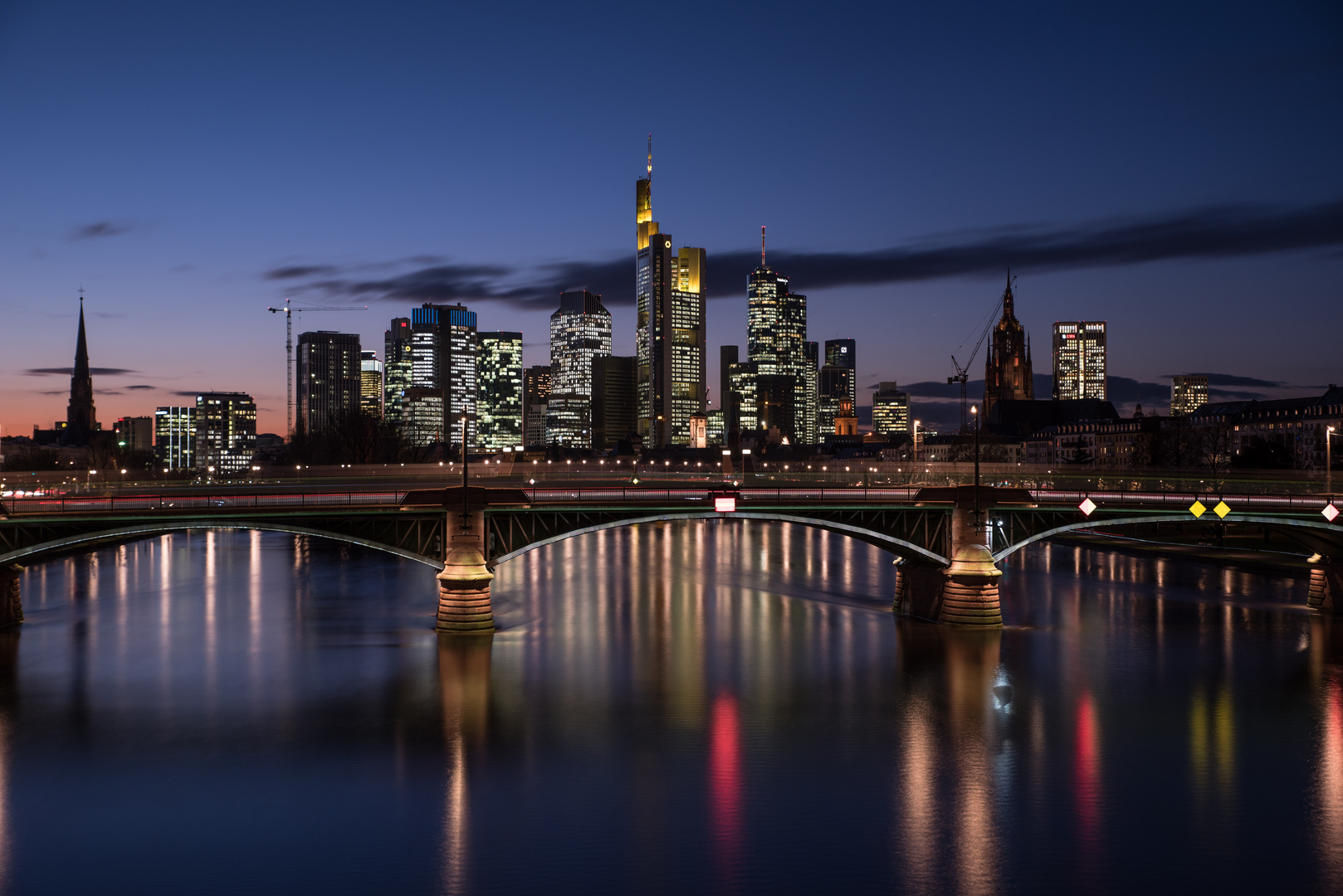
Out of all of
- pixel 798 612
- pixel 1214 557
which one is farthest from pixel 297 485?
pixel 1214 557

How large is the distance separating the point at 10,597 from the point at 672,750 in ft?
154

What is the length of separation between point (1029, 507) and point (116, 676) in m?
49.0

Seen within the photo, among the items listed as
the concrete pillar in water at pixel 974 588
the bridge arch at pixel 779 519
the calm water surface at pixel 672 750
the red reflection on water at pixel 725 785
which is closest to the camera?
the calm water surface at pixel 672 750

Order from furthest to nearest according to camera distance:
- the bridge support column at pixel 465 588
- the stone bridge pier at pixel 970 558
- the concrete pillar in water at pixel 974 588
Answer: the concrete pillar in water at pixel 974 588
the stone bridge pier at pixel 970 558
the bridge support column at pixel 465 588

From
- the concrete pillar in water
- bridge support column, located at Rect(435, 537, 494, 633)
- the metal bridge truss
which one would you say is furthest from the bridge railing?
the concrete pillar in water

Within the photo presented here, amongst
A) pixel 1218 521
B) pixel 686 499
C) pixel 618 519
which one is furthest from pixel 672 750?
pixel 1218 521

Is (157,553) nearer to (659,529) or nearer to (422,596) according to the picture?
(422,596)

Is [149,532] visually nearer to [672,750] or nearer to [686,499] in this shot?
[686,499]

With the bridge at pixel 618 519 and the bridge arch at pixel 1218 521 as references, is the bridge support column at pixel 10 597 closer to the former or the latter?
the bridge at pixel 618 519

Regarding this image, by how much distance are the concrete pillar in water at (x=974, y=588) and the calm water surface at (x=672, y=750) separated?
139 cm

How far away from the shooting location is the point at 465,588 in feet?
186

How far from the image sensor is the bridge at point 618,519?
52906mm

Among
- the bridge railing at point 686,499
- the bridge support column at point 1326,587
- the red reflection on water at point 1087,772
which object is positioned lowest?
the red reflection on water at point 1087,772

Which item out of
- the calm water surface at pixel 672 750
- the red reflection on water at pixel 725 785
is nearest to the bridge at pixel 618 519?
the calm water surface at pixel 672 750
